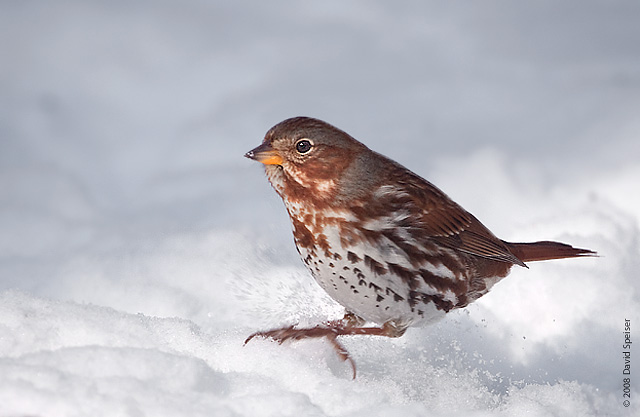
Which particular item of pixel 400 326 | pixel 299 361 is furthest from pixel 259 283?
pixel 299 361

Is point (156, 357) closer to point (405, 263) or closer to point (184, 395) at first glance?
point (184, 395)

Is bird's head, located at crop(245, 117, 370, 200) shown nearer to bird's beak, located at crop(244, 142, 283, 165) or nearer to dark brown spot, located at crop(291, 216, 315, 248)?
bird's beak, located at crop(244, 142, 283, 165)

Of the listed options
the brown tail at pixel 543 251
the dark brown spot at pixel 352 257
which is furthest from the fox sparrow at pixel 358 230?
the brown tail at pixel 543 251

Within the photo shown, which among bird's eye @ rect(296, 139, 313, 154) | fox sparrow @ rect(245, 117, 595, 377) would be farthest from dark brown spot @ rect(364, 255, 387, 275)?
bird's eye @ rect(296, 139, 313, 154)

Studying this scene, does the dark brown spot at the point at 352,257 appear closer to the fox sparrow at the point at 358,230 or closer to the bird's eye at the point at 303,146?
the fox sparrow at the point at 358,230

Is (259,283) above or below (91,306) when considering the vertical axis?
above

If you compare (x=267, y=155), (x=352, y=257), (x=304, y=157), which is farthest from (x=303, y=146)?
(x=352, y=257)
